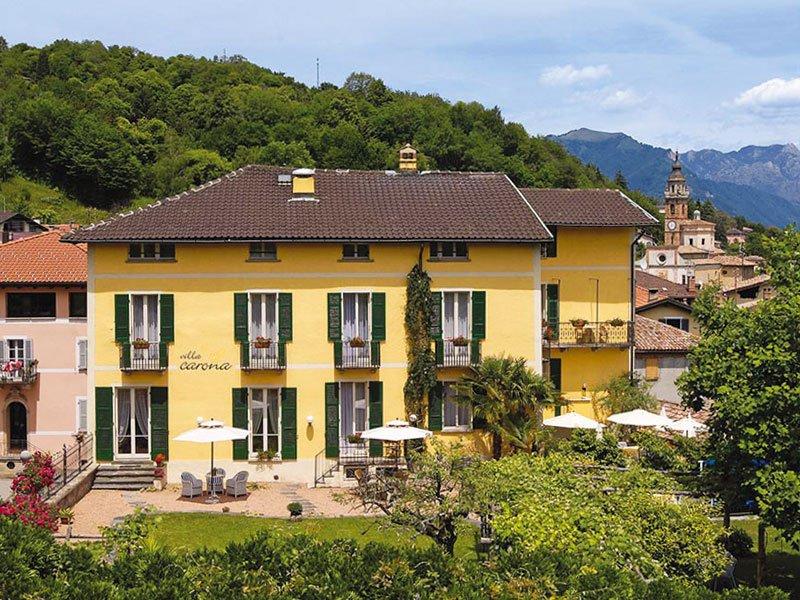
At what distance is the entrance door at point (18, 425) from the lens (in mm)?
35963

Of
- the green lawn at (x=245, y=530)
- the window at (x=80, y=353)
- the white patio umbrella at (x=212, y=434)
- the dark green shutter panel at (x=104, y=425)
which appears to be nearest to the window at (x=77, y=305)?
the window at (x=80, y=353)

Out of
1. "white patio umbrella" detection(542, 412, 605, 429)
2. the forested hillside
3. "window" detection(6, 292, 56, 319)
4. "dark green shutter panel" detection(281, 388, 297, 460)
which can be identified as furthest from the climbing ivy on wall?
the forested hillside

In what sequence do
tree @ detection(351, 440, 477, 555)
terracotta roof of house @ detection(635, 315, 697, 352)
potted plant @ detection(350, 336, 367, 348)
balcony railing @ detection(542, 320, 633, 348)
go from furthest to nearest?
terracotta roof of house @ detection(635, 315, 697, 352) < balcony railing @ detection(542, 320, 633, 348) < potted plant @ detection(350, 336, 367, 348) < tree @ detection(351, 440, 477, 555)

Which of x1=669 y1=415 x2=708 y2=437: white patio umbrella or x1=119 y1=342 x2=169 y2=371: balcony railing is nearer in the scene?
x1=119 y1=342 x2=169 y2=371: balcony railing

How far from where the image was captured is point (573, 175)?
421 feet

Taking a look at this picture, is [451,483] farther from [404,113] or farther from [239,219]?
[404,113]

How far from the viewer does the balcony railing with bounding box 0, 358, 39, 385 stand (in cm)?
3472

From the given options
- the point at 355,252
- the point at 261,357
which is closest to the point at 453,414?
the point at 355,252

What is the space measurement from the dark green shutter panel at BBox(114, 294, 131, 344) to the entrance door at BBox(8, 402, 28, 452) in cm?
966

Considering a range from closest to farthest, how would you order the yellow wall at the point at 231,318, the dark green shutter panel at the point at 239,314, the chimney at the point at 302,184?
1. the yellow wall at the point at 231,318
2. the dark green shutter panel at the point at 239,314
3. the chimney at the point at 302,184

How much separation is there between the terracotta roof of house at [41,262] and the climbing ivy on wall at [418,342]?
12.6 meters

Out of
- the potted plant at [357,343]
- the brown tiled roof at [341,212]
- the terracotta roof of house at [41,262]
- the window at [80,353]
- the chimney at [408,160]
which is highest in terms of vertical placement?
the chimney at [408,160]

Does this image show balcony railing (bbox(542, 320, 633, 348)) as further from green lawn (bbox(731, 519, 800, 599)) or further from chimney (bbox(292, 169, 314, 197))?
green lawn (bbox(731, 519, 800, 599))

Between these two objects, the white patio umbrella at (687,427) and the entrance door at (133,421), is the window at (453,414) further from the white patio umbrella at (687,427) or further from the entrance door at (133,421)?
the entrance door at (133,421)
